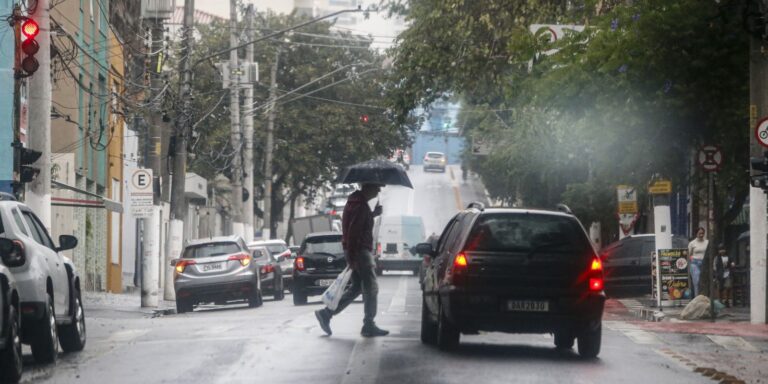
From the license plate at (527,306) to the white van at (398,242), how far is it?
41.4 m

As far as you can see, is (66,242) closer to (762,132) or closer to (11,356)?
(11,356)

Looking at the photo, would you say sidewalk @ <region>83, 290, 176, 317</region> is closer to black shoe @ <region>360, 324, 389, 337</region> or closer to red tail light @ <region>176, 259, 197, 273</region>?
red tail light @ <region>176, 259, 197, 273</region>

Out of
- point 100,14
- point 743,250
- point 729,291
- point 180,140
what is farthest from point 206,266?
point 743,250

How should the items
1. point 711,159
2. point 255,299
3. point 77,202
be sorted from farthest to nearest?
point 255,299, point 77,202, point 711,159

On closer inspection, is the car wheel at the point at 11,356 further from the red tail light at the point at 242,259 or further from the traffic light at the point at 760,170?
the red tail light at the point at 242,259

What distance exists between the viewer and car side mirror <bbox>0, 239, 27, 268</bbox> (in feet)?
44.2

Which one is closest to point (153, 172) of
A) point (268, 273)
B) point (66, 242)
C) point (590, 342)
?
point (268, 273)

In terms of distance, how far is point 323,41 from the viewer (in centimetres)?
7181

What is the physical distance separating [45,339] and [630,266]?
75.4ft

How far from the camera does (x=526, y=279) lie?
15039mm

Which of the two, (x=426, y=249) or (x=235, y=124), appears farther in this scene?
(x=235, y=124)

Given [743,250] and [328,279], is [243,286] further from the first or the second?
[743,250]

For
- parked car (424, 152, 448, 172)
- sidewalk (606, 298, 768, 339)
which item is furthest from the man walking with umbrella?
parked car (424, 152, 448, 172)

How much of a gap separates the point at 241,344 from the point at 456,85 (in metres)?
18.2
